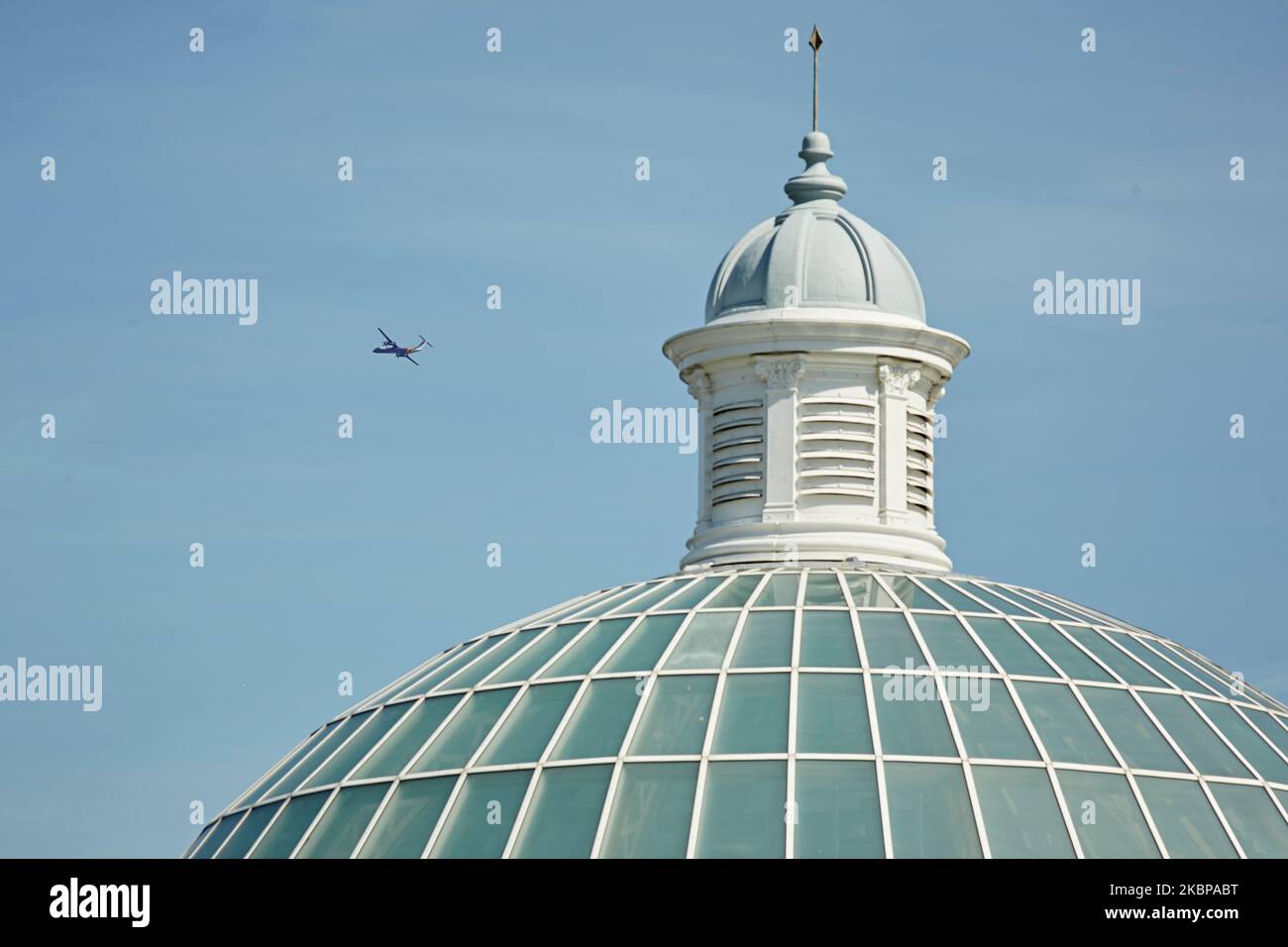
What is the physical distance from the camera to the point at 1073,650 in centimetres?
6344

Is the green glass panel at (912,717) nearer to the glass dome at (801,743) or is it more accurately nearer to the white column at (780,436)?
the glass dome at (801,743)

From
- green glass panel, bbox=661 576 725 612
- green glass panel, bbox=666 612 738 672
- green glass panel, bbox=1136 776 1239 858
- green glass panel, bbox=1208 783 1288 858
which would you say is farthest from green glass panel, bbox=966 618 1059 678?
green glass panel, bbox=661 576 725 612

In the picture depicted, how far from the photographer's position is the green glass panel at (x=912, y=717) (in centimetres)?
5816

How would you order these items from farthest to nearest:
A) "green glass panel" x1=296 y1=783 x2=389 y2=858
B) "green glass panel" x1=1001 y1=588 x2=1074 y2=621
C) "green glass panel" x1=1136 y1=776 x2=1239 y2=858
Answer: "green glass panel" x1=1001 y1=588 x2=1074 y2=621 < "green glass panel" x1=296 y1=783 x2=389 y2=858 < "green glass panel" x1=1136 y1=776 x2=1239 y2=858

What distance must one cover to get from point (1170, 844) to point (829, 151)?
2316 cm

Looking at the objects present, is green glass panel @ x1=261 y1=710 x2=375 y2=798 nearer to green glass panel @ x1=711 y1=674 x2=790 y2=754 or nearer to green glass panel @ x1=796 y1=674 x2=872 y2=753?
green glass panel @ x1=711 y1=674 x2=790 y2=754

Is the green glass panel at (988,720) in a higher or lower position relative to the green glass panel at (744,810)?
higher

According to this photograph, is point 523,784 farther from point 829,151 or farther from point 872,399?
point 829,151

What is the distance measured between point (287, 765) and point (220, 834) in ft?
7.93

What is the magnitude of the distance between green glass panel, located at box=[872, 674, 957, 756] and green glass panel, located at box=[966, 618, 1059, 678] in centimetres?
229

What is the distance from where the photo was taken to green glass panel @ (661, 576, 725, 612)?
64.8m

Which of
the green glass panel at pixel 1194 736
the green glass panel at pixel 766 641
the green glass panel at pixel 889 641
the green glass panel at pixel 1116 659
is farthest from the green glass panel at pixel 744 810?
the green glass panel at pixel 1116 659

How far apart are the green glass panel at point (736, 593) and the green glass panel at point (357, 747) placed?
6.93 meters
